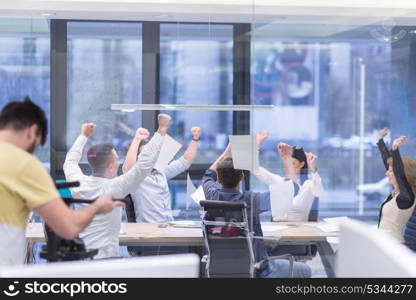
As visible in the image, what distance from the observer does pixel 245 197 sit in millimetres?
5617

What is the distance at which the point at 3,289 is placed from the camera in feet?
7.25

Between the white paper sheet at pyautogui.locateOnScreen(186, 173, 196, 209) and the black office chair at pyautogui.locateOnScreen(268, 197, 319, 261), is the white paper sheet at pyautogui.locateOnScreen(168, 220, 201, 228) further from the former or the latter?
the black office chair at pyautogui.locateOnScreen(268, 197, 319, 261)

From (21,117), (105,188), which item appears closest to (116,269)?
(21,117)

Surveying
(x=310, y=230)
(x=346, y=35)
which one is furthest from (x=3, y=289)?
(x=346, y=35)

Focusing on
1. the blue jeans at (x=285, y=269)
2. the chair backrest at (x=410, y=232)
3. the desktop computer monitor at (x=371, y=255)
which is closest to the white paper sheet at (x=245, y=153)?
the blue jeans at (x=285, y=269)

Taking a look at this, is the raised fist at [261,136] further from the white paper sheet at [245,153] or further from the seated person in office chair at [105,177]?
the seated person in office chair at [105,177]

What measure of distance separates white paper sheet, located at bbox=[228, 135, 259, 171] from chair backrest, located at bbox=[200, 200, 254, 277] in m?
0.63

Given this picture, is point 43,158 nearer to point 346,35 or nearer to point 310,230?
point 310,230

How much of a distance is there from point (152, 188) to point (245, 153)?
75 centimetres

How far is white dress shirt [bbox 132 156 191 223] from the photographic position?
5.73 metres

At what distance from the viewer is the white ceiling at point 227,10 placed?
578 centimetres

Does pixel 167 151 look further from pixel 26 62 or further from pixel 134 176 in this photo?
pixel 26 62

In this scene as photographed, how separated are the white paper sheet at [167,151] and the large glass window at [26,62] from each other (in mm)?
840

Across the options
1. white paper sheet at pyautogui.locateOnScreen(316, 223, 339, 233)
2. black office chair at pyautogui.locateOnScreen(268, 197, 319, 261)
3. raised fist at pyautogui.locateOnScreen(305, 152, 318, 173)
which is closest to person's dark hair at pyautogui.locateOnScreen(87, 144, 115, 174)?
black office chair at pyautogui.locateOnScreen(268, 197, 319, 261)
